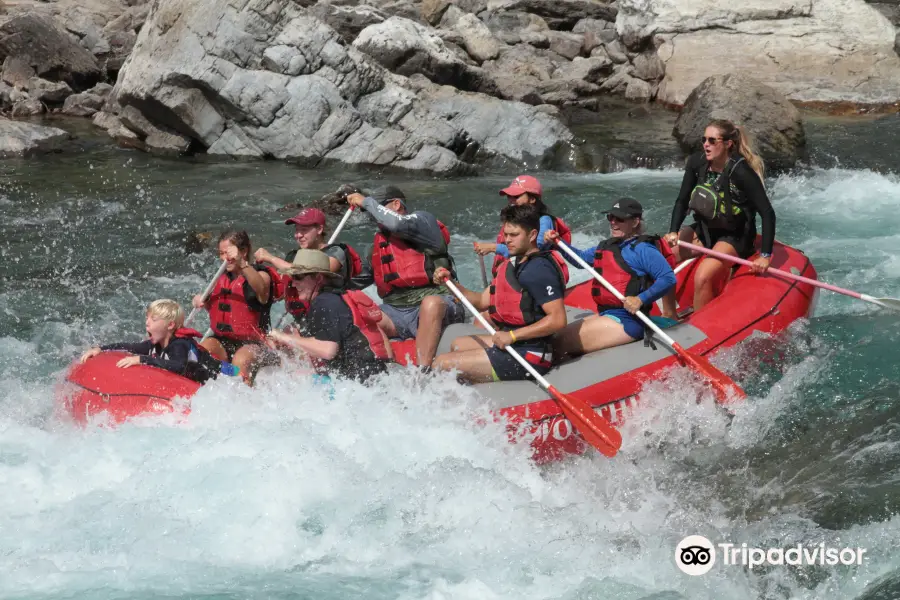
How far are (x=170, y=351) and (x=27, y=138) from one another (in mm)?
9851

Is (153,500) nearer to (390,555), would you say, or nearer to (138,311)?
(390,555)

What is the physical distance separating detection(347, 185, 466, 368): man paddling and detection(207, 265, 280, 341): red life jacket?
71cm

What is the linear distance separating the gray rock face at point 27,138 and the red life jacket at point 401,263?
31.6 ft

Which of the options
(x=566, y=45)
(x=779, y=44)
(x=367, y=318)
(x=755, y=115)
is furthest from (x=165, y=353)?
(x=566, y=45)

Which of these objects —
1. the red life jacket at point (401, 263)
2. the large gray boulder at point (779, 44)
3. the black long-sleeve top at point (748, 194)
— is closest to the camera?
the red life jacket at point (401, 263)

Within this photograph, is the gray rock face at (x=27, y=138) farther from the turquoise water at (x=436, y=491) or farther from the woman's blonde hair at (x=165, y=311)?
the woman's blonde hair at (x=165, y=311)

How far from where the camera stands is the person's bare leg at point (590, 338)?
20.3 ft

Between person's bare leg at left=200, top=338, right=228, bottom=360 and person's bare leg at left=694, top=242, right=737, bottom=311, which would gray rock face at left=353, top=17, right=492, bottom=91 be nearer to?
person's bare leg at left=694, top=242, right=737, bottom=311

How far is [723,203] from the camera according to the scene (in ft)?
22.8

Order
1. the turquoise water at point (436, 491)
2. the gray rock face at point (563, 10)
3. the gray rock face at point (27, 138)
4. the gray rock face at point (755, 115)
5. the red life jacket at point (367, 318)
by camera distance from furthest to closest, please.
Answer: the gray rock face at point (563, 10)
the gray rock face at point (27, 138)
the gray rock face at point (755, 115)
the red life jacket at point (367, 318)
the turquoise water at point (436, 491)

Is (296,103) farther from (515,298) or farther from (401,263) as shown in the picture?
(515,298)

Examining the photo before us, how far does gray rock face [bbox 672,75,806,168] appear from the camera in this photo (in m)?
13.2

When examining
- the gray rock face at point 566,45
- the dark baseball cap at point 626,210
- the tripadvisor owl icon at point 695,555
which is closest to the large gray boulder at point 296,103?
the gray rock face at point 566,45

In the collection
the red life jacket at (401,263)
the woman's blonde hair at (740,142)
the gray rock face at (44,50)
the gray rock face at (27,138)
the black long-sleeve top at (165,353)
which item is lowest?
the gray rock face at (27,138)
